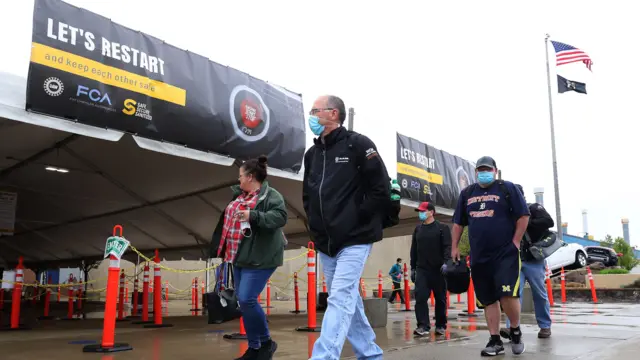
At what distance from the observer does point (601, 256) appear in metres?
24.0

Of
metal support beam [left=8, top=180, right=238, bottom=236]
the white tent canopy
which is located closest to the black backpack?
the white tent canopy

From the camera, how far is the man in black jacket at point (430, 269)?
6.86 meters

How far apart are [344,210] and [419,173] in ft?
29.9

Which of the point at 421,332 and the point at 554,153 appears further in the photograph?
the point at 554,153

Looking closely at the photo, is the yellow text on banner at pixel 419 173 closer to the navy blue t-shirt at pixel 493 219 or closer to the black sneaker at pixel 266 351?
the navy blue t-shirt at pixel 493 219

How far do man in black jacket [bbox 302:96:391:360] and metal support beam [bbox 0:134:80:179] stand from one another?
5222 millimetres

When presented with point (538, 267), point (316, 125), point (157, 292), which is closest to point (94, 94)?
point (316, 125)

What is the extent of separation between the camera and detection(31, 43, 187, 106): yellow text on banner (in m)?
5.98

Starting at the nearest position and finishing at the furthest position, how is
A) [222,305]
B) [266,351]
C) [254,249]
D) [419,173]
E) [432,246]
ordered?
1. [254,249]
2. [266,351]
3. [222,305]
4. [432,246]
5. [419,173]

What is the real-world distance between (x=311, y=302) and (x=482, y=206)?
12.0 ft

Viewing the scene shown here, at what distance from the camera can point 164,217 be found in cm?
1294

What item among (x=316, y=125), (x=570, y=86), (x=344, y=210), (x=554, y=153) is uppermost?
(x=570, y=86)

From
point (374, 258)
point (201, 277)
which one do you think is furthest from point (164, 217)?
point (374, 258)

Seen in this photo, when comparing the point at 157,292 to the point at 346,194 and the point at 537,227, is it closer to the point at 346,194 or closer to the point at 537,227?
the point at 537,227
